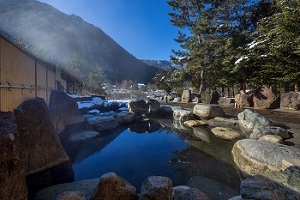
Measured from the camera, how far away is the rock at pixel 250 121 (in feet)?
29.8

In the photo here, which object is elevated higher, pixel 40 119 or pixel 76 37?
pixel 76 37

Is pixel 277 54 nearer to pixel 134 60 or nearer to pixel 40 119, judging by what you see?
pixel 40 119

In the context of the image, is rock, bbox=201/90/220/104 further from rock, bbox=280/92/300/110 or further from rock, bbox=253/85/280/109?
rock, bbox=280/92/300/110

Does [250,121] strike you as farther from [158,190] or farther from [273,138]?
[158,190]

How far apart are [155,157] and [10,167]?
506cm

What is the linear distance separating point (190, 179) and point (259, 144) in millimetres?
2298

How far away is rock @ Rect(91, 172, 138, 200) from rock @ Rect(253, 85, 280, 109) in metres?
10.5

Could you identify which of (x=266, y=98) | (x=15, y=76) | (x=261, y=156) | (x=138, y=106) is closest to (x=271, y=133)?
(x=261, y=156)

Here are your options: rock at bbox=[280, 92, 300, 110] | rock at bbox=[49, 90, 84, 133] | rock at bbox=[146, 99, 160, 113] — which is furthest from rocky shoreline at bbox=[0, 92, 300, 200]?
rock at bbox=[146, 99, 160, 113]

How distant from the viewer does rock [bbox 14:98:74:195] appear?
16.3 feet

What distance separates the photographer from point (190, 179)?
535cm

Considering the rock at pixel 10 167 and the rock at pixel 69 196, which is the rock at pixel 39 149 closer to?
the rock at pixel 10 167

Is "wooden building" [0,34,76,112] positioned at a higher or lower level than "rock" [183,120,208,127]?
higher

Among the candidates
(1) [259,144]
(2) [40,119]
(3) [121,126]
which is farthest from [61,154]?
(3) [121,126]
